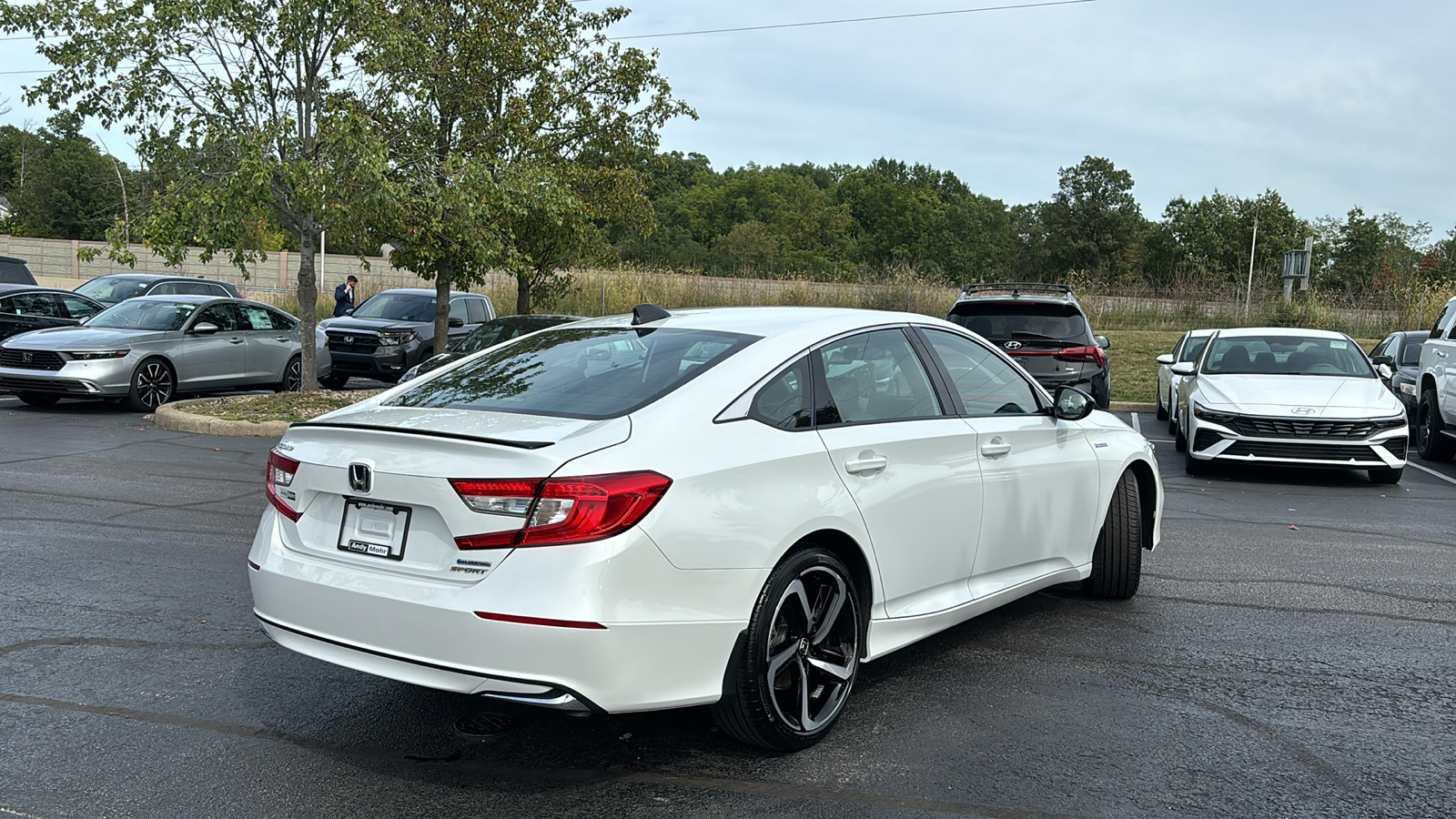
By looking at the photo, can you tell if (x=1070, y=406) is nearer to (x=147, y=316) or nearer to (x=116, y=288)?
(x=147, y=316)

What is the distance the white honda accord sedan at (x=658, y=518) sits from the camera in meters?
3.52

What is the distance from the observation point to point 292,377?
1789cm

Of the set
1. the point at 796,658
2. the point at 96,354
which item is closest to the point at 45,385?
the point at 96,354

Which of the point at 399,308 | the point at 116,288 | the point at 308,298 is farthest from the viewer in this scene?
the point at 116,288

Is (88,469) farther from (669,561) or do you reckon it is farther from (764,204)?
(764,204)

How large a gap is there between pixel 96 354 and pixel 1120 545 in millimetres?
13340

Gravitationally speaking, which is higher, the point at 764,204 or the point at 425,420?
the point at 764,204

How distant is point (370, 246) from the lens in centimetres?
1930

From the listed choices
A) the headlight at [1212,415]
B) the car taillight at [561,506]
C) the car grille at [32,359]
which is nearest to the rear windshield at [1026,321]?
the headlight at [1212,415]

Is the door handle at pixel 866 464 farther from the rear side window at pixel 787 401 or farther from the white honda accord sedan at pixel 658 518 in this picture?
the rear side window at pixel 787 401

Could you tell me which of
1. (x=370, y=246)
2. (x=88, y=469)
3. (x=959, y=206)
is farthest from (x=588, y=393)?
(x=959, y=206)

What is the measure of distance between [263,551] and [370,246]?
16010 mm

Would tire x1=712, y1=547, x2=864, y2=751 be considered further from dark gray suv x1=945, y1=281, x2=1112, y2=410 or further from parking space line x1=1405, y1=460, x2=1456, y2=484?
parking space line x1=1405, y1=460, x2=1456, y2=484

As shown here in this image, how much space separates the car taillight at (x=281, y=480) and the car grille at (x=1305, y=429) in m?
9.80
